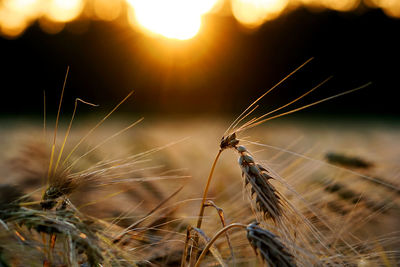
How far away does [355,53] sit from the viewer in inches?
367

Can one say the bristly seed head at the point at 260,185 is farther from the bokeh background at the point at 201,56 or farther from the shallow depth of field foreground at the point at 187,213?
the bokeh background at the point at 201,56

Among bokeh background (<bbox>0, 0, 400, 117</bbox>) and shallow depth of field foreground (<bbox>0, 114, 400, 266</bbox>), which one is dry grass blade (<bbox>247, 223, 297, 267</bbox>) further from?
bokeh background (<bbox>0, 0, 400, 117</bbox>)

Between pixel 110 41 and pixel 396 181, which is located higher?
pixel 110 41

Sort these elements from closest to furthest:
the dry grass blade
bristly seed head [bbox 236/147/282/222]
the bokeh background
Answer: the dry grass blade → bristly seed head [bbox 236/147/282/222] → the bokeh background

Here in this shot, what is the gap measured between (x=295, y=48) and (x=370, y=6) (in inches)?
74.6

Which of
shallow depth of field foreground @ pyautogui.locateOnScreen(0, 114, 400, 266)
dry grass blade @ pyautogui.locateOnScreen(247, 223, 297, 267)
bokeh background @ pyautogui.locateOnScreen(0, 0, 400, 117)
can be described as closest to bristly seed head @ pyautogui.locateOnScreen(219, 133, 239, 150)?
shallow depth of field foreground @ pyautogui.locateOnScreen(0, 114, 400, 266)

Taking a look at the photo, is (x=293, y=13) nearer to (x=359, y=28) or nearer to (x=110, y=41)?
(x=359, y=28)

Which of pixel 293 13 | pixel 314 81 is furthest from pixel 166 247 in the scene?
pixel 293 13

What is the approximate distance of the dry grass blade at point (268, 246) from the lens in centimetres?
58

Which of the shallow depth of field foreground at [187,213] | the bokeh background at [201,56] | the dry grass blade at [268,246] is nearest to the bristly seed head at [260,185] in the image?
the shallow depth of field foreground at [187,213]

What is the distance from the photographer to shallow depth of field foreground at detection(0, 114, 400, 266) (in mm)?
589

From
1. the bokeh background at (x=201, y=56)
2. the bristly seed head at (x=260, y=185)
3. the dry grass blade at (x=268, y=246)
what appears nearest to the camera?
the dry grass blade at (x=268, y=246)

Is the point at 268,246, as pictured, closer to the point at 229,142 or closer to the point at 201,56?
the point at 229,142

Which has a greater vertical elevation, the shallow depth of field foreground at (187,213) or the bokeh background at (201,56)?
the bokeh background at (201,56)
